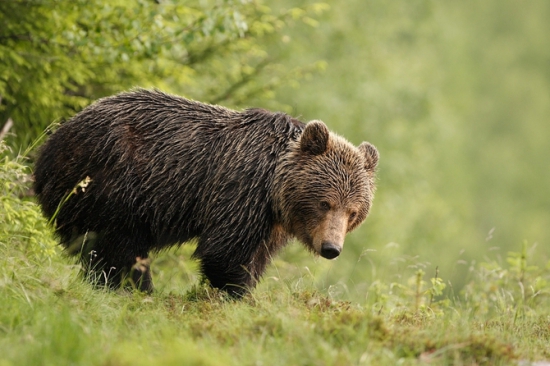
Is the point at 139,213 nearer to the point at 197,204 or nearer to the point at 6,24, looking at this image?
the point at 197,204

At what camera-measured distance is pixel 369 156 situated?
7.57 meters

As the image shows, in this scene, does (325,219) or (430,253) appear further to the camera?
(430,253)

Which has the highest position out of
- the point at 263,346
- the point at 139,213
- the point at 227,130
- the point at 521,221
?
the point at 227,130

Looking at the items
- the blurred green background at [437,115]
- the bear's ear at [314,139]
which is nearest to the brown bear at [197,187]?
the bear's ear at [314,139]

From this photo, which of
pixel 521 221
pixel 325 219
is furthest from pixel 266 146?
pixel 521 221

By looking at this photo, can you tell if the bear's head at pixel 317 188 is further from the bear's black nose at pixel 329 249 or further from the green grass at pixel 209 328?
the green grass at pixel 209 328

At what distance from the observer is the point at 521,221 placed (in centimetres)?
3831

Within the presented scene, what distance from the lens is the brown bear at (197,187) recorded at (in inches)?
270

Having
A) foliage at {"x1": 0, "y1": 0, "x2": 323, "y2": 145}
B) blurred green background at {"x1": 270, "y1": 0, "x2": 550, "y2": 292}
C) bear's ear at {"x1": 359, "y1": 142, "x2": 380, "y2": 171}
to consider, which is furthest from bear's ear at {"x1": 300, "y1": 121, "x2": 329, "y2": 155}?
foliage at {"x1": 0, "y1": 0, "x2": 323, "y2": 145}

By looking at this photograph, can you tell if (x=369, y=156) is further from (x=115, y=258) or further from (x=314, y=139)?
(x=115, y=258)

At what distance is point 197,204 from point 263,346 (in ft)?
8.83

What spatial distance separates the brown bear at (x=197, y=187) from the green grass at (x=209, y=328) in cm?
43

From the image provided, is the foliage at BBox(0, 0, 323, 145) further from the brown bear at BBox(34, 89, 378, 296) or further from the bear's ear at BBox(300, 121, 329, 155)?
the bear's ear at BBox(300, 121, 329, 155)

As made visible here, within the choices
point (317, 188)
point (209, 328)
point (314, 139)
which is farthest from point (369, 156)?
point (209, 328)
